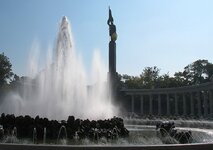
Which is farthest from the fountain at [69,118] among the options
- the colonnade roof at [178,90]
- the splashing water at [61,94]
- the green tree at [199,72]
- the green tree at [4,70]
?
the green tree at [199,72]

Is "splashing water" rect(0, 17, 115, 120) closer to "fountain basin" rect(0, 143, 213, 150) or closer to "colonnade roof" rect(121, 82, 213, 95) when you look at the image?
"fountain basin" rect(0, 143, 213, 150)

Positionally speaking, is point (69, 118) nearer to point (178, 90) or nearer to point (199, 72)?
point (178, 90)

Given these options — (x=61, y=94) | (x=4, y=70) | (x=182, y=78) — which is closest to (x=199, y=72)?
(x=182, y=78)

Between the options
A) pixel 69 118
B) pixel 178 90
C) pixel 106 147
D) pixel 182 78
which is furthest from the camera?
pixel 182 78

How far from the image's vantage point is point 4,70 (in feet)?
428

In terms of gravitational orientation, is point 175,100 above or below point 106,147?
above

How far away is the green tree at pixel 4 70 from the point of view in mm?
129875

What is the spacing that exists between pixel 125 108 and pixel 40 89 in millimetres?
81089

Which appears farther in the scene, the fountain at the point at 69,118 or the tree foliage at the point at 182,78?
the tree foliage at the point at 182,78

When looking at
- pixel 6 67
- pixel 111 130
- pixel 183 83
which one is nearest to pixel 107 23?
pixel 6 67

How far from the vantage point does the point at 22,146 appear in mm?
18922

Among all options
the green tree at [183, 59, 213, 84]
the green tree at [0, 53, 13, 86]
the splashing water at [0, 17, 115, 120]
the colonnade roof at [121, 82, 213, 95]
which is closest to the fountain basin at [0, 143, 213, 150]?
the splashing water at [0, 17, 115, 120]

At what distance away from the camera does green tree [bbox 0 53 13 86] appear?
129875mm

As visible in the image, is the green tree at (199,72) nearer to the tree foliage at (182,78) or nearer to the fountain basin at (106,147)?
the tree foliage at (182,78)
